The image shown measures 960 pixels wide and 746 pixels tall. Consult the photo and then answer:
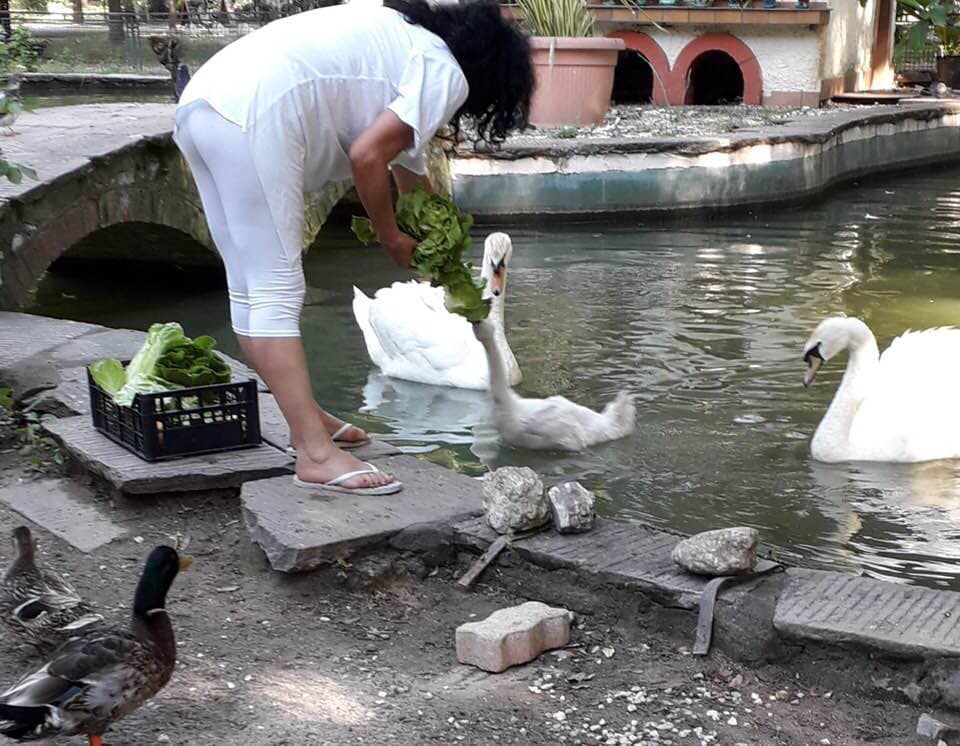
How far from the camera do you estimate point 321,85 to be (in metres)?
3.84

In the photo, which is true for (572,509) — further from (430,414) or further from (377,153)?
(430,414)

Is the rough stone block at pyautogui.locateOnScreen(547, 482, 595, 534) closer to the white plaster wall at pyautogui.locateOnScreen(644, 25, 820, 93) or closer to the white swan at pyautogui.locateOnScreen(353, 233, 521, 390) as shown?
the white swan at pyautogui.locateOnScreen(353, 233, 521, 390)

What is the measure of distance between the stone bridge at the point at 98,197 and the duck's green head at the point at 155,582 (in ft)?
13.9

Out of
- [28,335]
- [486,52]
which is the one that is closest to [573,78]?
[28,335]

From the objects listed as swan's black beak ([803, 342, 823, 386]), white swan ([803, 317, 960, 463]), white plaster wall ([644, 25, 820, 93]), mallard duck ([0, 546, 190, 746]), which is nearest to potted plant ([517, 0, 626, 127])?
white plaster wall ([644, 25, 820, 93])

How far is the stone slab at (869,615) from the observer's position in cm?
317

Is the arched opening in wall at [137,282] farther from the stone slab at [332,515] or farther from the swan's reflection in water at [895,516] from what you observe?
the stone slab at [332,515]

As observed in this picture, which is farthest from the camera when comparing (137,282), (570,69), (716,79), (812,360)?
(716,79)

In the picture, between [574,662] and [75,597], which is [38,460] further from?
[574,662]

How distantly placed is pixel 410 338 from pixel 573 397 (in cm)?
106

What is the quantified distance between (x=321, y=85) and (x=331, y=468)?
1.20 meters

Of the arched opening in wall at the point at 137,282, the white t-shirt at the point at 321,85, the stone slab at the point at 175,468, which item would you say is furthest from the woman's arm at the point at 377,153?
the arched opening in wall at the point at 137,282

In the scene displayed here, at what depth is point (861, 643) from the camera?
3209 millimetres

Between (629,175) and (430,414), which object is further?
(629,175)
